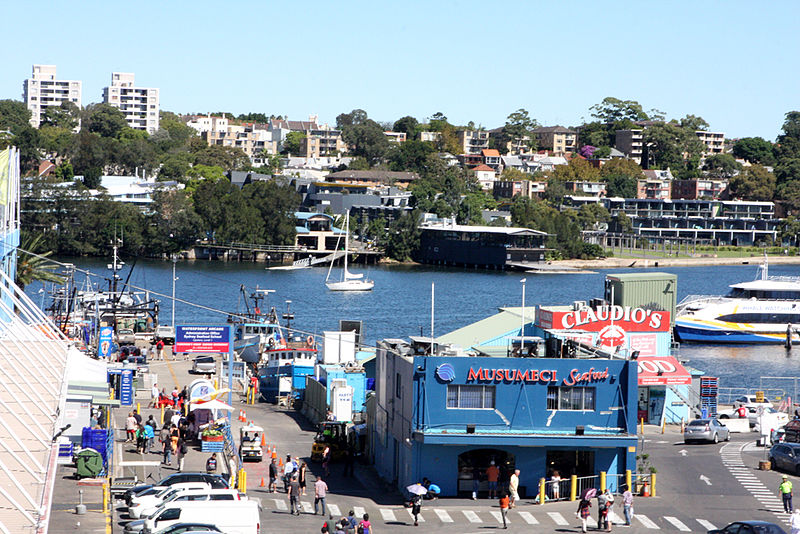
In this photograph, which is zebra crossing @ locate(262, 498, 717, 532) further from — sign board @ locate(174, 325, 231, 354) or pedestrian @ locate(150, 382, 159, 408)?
sign board @ locate(174, 325, 231, 354)

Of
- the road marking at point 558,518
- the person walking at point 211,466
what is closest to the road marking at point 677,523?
the road marking at point 558,518

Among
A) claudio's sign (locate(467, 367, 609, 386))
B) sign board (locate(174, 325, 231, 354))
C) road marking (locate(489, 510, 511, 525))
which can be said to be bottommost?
road marking (locate(489, 510, 511, 525))

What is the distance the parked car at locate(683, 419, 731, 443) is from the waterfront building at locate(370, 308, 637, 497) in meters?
8.02

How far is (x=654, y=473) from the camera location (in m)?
31.0

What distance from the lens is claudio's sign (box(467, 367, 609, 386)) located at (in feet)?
102

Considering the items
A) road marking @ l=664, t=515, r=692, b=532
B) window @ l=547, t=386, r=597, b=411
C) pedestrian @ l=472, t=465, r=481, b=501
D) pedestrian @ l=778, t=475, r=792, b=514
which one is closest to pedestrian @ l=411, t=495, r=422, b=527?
pedestrian @ l=472, t=465, r=481, b=501

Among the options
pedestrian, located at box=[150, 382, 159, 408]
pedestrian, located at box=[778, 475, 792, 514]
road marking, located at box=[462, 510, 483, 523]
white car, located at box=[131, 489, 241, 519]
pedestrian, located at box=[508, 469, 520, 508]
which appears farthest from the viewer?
pedestrian, located at box=[150, 382, 159, 408]

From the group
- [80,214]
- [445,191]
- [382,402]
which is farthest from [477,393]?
[445,191]

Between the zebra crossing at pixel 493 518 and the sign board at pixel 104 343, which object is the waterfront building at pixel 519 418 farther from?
the sign board at pixel 104 343

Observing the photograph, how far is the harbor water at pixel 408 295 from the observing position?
80938mm

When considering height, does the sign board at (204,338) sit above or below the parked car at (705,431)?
above

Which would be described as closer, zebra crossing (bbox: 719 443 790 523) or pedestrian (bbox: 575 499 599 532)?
pedestrian (bbox: 575 499 599 532)

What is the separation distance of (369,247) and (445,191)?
21640 millimetres

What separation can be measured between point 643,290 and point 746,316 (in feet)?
124
